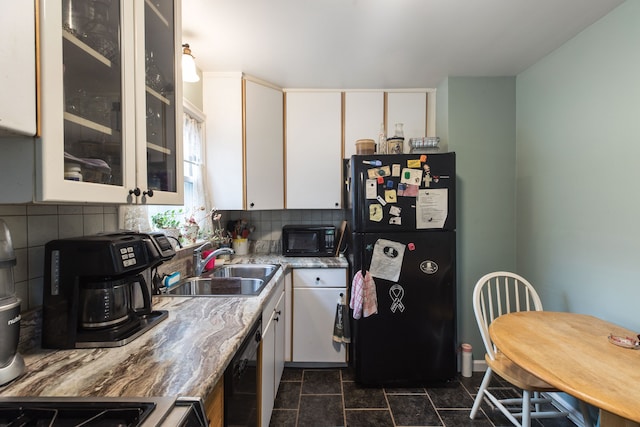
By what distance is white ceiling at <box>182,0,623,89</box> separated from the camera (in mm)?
1479

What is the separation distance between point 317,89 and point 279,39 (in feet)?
2.54

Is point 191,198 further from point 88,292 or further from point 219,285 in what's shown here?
point 88,292

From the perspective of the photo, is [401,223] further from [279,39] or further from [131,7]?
[131,7]

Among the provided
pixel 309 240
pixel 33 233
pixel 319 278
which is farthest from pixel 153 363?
pixel 309 240

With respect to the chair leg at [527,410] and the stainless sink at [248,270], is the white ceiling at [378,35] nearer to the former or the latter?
the stainless sink at [248,270]

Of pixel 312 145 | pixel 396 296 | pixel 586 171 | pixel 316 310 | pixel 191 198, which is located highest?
pixel 312 145

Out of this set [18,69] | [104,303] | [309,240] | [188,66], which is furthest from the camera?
[309,240]

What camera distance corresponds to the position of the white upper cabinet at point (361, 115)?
2.52m

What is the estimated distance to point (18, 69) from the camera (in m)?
0.60

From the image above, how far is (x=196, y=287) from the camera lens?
1.80 meters

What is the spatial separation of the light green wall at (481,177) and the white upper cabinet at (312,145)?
965 mm

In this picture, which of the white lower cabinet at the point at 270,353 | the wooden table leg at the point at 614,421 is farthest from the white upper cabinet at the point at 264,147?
the wooden table leg at the point at 614,421

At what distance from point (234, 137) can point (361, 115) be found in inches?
45.0

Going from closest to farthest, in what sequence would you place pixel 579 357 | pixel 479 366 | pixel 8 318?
pixel 8 318 < pixel 579 357 < pixel 479 366
